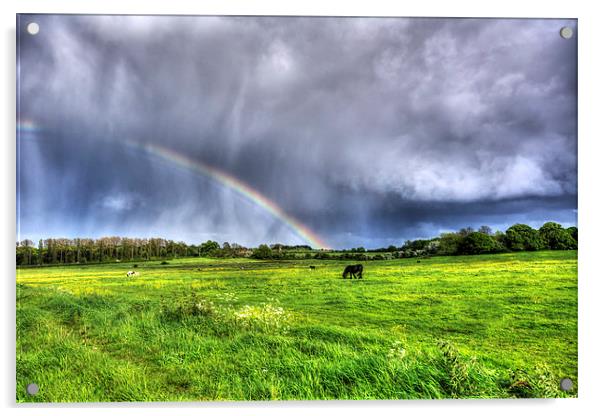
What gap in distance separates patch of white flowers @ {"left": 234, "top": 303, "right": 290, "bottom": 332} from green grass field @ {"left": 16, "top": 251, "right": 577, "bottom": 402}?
17 mm

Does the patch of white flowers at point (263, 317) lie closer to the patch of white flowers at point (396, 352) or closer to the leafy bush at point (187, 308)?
the leafy bush at point (187, 308)

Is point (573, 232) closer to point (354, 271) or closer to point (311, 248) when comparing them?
point (354, 271)

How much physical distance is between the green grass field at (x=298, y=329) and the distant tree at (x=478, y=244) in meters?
0.16

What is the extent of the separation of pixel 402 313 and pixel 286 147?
2.93 metres

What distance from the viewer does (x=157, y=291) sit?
212 inches

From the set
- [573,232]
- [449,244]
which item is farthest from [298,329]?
[573,232]

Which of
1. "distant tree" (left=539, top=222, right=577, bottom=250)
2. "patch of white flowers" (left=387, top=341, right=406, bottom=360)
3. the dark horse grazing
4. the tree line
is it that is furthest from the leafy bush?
"distant tree" (left=539, top=222, right=577, bottom=250)

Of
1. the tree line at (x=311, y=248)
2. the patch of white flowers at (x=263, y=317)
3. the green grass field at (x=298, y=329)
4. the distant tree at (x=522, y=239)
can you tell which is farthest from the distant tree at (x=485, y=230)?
the patch of white flowers at (x=263, y=317)

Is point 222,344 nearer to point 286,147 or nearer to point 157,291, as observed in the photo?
point 157,291

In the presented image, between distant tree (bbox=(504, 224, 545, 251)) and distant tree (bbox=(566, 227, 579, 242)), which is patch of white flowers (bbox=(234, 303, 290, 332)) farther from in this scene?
distant tree (bbox=(566, 227, 579, 242))

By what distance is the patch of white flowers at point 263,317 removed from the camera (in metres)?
5.07

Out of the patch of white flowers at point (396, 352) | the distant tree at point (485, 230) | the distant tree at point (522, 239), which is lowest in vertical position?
the patch of white flowers at point (396, 352)

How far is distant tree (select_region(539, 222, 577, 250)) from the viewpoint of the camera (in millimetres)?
5270

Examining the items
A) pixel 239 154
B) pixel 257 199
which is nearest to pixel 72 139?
pixel 239 154
